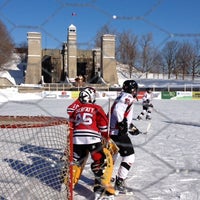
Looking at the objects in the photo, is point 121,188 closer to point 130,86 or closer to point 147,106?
point 130,86

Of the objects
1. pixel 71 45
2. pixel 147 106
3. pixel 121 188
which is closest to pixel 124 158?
pixel 121 188

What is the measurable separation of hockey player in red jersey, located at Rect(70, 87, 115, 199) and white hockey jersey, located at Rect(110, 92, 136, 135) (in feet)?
0.32

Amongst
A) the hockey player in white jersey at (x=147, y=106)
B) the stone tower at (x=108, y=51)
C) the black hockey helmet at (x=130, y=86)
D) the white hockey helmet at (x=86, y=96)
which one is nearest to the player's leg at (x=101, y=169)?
the white hockey helmet at (x=86, y=96)

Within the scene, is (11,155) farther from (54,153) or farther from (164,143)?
(164,143)

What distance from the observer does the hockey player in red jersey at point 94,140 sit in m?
2.35

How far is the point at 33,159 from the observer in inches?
133

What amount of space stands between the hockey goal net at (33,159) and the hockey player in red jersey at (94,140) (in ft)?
0.34

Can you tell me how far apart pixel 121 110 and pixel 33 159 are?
4.47 ft

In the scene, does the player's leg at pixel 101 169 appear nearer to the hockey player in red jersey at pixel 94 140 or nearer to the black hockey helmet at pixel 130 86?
the hockey player in red jersey at pixel 94 140

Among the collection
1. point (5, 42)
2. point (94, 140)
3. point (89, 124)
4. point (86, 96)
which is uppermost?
point (5, 42)

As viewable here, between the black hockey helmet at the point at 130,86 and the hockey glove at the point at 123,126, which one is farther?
the black hockey helmet at the point at 130,86

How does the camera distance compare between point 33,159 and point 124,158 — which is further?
point 33,159

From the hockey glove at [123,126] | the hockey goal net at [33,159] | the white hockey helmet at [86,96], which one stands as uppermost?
Result: the white hockey helmet at [86,96]

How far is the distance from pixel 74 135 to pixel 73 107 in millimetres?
300
